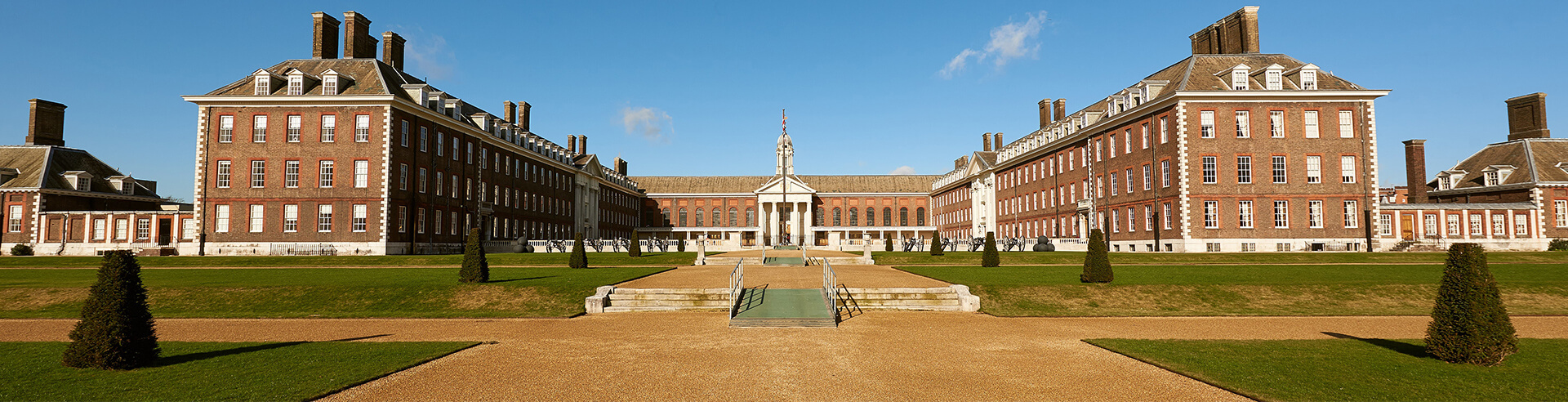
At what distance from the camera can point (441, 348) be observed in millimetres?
11453

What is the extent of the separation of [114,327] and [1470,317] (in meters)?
17.0

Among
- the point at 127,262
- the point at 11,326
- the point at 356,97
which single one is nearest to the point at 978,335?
the point at 127,262

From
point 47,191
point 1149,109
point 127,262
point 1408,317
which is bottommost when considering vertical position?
point 1408,317

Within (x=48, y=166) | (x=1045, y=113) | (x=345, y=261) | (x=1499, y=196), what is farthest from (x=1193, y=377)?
(x=48, y=166)

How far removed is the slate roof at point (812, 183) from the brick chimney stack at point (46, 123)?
54510 millimetres

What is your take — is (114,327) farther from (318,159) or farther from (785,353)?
(318,159)

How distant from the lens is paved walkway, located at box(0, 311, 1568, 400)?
855cm

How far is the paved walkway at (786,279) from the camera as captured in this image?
19.5 meters

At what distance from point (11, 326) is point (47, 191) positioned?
44961mm

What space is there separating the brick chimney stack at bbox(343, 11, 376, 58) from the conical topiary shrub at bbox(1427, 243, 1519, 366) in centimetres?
4816

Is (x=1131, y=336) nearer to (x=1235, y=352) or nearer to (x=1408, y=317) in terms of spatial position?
(x=1235, y=352)

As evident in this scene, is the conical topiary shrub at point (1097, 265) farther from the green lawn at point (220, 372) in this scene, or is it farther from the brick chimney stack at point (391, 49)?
the brick chimney stack at point (391, 49)

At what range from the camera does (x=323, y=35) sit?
142 ft

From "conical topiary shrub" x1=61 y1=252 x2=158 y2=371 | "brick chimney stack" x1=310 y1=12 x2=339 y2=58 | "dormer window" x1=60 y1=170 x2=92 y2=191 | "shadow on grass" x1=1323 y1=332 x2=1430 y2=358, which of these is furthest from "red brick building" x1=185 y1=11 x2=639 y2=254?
"shadow on grass" x1=1323 y1=332 x2=1430 y2=358
